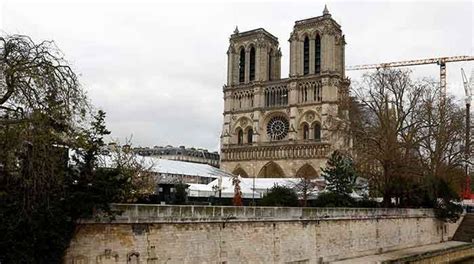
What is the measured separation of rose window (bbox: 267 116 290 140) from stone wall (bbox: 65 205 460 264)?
131 ft

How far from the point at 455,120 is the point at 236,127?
42523 millimetres

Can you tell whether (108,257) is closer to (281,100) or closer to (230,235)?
(230,235)

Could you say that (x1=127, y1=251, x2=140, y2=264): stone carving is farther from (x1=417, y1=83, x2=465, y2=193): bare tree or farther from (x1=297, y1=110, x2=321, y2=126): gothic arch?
(x1=297, y1=110, x2=321, y2=126): gothic arch

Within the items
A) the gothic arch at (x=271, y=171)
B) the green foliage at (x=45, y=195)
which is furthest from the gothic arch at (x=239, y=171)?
the green foliage at (x=45, y=195)

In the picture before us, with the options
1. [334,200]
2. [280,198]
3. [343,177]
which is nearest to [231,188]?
[343,177]

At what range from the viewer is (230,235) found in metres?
19.3

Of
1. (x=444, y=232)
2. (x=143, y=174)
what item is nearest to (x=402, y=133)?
(x=444, y=232)

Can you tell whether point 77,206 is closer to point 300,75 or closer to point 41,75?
point 41,75

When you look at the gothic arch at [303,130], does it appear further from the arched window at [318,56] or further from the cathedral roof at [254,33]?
the cathedral roof at [254,33]

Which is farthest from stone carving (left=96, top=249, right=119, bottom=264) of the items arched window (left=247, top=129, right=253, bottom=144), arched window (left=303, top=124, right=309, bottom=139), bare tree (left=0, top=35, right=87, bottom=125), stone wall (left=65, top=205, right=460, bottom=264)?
arched window (left=247, top=129, right=253, bottom=144)

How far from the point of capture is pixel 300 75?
70.0 meters

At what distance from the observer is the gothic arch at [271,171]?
68938 mm

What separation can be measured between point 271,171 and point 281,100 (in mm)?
9969

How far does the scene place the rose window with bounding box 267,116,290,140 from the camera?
234 ft
